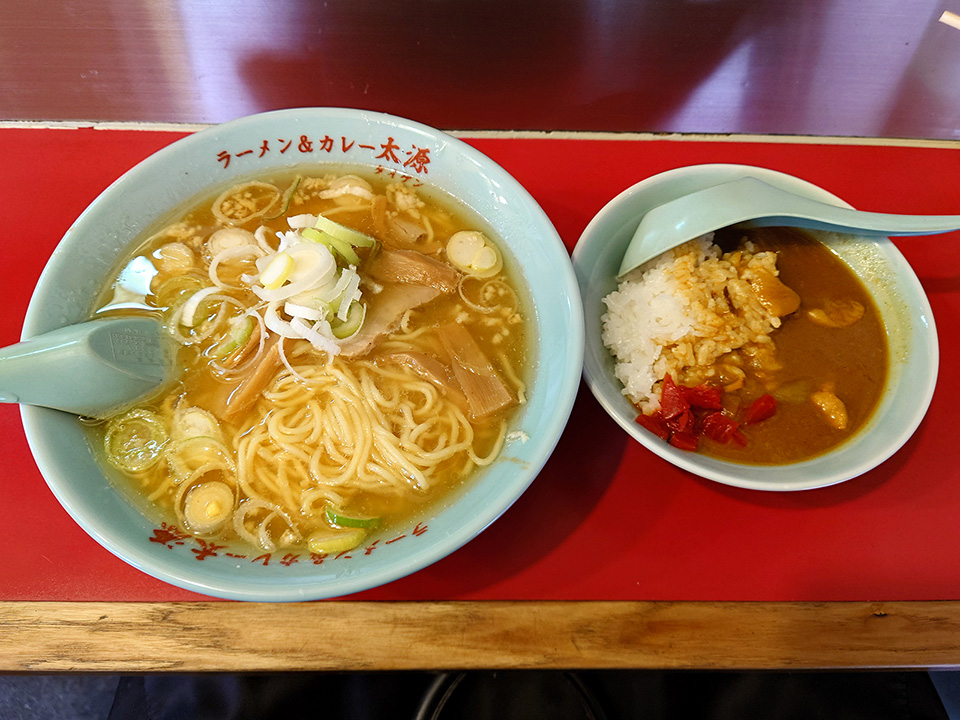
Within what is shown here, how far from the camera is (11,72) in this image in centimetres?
250

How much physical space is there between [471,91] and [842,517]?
Result: 213cm

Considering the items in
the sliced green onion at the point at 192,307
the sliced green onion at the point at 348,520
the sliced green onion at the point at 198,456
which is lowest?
the sliced green onion at the point at 348,520

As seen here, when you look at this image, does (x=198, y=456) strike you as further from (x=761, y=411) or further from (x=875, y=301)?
(x=875, y=301)

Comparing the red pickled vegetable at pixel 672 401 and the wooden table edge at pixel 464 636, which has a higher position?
the red pickled vegetable at pixel 672 401

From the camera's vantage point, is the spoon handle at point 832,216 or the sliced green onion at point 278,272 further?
the spoon handle at point 832,216

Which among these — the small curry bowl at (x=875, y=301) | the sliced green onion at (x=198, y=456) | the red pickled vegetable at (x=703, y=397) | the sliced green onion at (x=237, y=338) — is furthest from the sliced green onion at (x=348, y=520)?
the red pickled vegetable at (x=703, y=397)

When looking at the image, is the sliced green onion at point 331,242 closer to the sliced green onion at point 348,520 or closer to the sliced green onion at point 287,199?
the sliced green onion at point 287,199

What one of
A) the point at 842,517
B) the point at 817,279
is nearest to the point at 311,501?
the point at 842,517

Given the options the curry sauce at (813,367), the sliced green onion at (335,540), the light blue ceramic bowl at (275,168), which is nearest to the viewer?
the light blue ceramic bowl at (275,168)

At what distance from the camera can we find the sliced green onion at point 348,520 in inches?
58.9

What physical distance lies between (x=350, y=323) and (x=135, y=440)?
0.66 meters

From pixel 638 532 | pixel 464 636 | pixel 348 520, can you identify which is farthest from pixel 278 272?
pixel 638 532

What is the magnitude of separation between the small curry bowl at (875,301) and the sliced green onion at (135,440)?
1192 millimetres

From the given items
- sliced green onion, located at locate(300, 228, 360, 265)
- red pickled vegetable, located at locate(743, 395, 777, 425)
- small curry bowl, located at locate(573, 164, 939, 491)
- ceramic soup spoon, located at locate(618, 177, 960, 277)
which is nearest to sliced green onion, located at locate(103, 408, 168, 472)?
sliced green onion, located at locate(300, 228, 360, 265)
